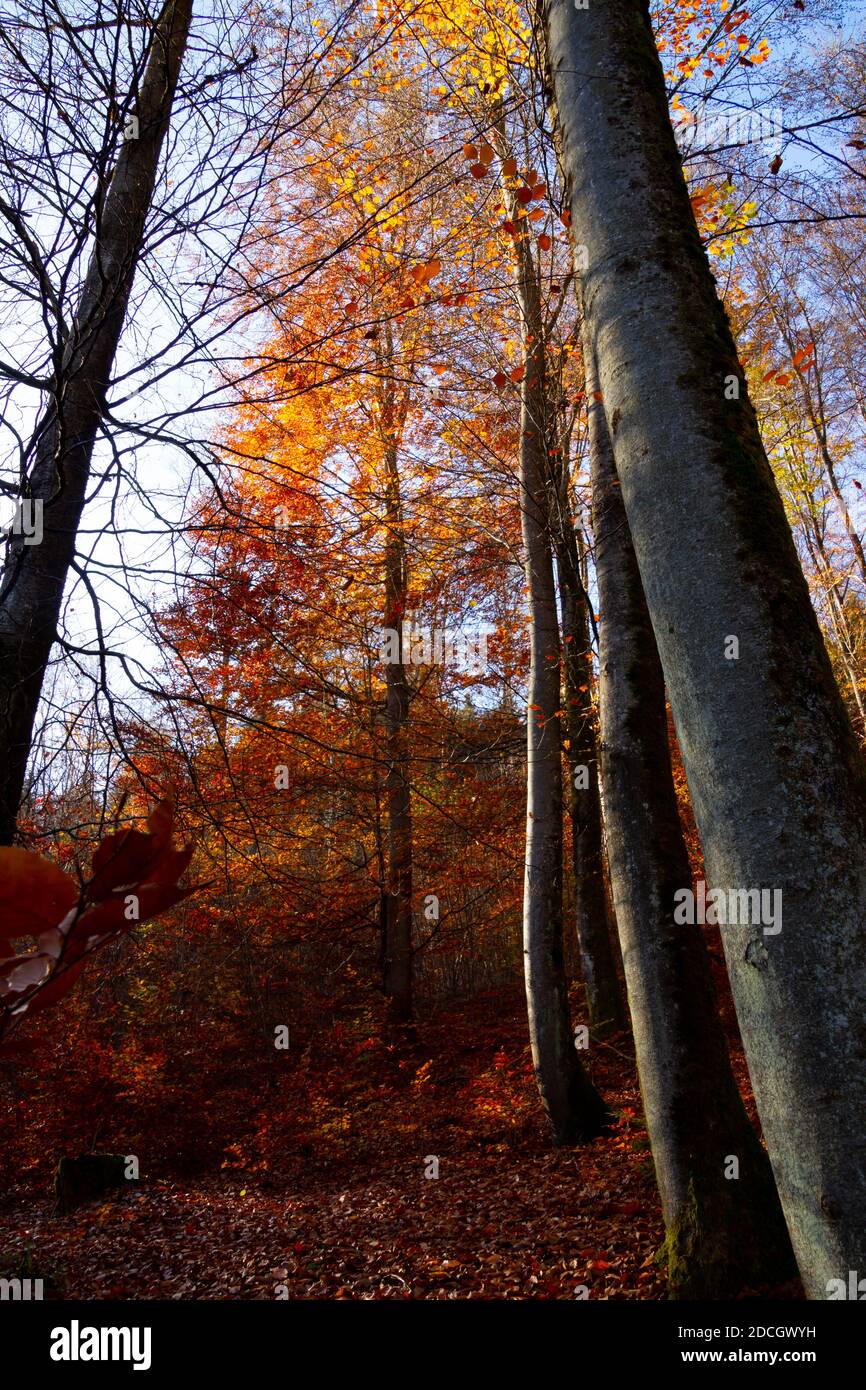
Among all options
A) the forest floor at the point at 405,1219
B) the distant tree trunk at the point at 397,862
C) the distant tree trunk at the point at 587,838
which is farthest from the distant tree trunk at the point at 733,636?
the distant tree trunk at the point at 397,862

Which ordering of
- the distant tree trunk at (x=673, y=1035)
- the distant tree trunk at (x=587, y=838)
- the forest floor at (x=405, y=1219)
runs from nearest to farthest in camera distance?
the distant tree trunk at (x=673, y=1035)
the forest floor at (x=405, y=1219)
the distant tree trunk at (x=587, y=838)

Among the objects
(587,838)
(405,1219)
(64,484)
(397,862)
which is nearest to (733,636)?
(64,484)

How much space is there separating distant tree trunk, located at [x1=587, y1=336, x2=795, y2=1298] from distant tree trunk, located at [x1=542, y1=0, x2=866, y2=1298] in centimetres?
124

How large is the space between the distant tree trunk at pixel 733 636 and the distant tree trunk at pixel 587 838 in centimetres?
595

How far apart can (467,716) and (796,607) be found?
1220 centimetres

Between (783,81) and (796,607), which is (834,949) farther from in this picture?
(783,81)

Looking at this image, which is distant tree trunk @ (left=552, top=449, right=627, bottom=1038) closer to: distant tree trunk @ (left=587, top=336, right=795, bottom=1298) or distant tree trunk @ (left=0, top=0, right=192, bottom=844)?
distant tree trunk @ (left=587, top=336, right=795, bottom=1298)

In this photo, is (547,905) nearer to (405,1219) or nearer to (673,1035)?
(405,1219)

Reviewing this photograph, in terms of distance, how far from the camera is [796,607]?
59.2 inches

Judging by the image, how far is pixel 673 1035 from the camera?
366cm

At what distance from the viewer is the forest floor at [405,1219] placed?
14.2 feet

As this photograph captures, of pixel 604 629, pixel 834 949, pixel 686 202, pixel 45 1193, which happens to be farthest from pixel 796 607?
pixel 45 1193

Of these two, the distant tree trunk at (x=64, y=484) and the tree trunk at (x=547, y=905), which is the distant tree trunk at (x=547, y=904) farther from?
the distant tree trunk at (x=64, y=484)

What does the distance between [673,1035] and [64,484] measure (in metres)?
3.45
